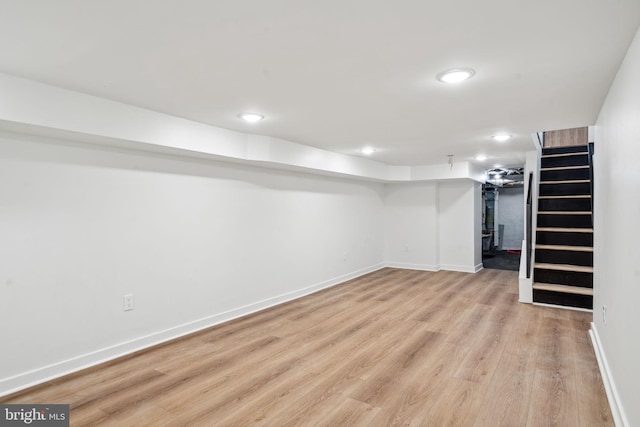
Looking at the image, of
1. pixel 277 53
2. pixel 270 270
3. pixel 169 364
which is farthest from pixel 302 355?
pixel 277 53

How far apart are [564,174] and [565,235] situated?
4.24 ft

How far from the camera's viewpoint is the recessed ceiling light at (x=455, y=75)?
2.10 m

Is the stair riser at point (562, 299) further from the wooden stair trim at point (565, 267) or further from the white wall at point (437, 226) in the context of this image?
the white wall at point (437, 226)

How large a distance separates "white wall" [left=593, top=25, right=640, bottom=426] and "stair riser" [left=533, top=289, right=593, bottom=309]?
148 cm

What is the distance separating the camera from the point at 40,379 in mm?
2576

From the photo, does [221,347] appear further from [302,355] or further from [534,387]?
[534,387]

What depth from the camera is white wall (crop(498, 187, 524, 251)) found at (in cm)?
1027

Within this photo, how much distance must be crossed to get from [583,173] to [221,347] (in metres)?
5.66

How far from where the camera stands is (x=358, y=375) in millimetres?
2691

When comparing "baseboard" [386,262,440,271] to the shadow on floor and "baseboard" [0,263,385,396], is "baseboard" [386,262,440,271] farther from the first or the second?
"baseboard" [0,263,385,396]

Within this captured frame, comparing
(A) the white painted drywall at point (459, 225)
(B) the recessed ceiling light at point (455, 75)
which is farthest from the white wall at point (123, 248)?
(A) the white painted drywall at point (459, 225)

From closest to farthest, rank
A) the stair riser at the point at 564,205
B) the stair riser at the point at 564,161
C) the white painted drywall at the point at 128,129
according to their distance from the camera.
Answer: the white painted drywall at the point at 128,129 → the stair riser at the point at 564,205 → the stair riser at the point at 564,161

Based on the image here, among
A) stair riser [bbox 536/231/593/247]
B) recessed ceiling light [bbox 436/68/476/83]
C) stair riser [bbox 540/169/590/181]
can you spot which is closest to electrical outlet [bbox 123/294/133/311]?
recessed ceiling light [bbox 436/68/476/83]

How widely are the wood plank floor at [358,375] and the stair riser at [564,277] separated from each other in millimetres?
482
